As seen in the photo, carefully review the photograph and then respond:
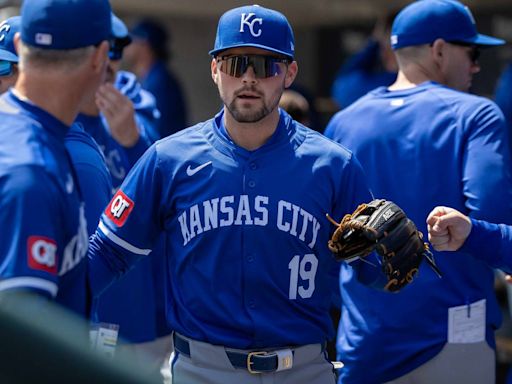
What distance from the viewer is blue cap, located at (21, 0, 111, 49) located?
8.71 feet

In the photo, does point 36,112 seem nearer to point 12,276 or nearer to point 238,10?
point 12,276

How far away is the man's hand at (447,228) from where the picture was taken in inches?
140

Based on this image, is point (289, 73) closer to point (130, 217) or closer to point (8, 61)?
point (130, 217)

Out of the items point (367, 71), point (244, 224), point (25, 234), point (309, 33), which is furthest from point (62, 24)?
point (309, 33)

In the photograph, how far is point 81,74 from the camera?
2.69 metres

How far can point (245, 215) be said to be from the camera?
3.35 m

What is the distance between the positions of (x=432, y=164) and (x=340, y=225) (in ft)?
2.99

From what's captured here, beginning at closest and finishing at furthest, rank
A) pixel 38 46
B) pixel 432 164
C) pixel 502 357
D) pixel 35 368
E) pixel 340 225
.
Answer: pixel 35 368, pixel 38 46, pixel 340 225, pixel 432 164, pixel 502 357

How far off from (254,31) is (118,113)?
165 centimetres

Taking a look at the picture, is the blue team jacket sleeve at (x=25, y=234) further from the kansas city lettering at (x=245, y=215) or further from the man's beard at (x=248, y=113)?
the man's beard at (x=248, y=113)

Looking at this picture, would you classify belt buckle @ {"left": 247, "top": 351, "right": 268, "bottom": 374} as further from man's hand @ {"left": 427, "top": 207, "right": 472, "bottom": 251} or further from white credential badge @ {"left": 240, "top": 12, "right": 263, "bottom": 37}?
white credential badge @ {"left": 240, "top": 12, "right": 263, "bottom": 37}

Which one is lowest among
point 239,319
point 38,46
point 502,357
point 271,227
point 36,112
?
point 502,357

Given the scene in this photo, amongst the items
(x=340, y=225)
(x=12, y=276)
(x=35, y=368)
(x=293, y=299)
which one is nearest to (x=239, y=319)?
(x=293, y=299)

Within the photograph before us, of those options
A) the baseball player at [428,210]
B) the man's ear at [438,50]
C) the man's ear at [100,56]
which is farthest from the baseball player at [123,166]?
the man's ear at [100,56]
